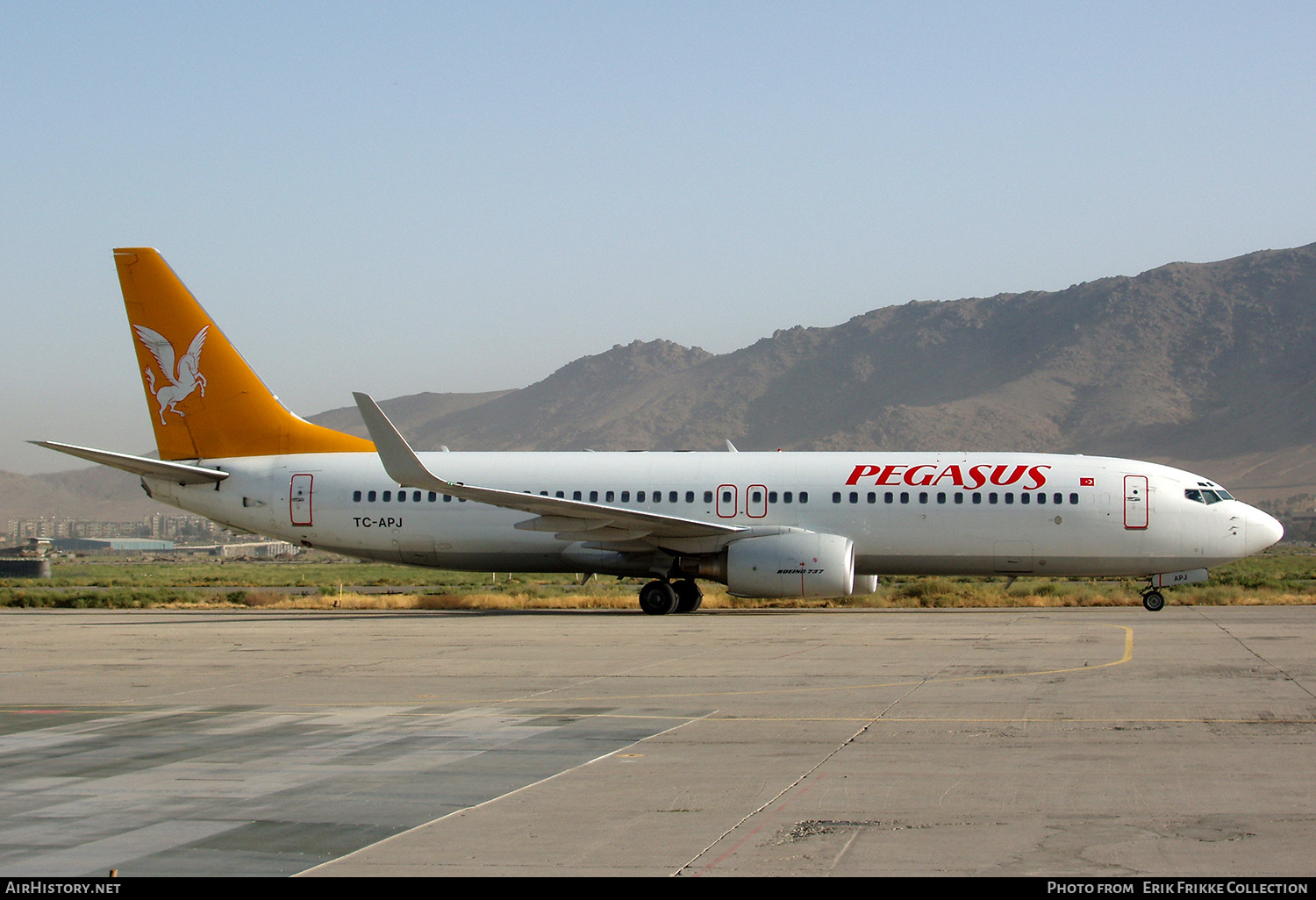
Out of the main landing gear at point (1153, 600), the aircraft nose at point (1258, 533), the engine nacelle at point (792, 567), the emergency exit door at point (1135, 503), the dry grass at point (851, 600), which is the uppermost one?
the emergency exit door at point (1135, 503)

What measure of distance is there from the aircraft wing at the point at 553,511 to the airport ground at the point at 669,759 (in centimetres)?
622

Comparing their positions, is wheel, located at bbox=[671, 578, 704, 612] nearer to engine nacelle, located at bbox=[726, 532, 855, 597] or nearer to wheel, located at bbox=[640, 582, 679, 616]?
wheel, located at bbox=[640, 582, 679, 616]

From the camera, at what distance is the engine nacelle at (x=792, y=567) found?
24578mm

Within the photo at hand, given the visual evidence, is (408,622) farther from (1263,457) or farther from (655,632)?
(1263,457)

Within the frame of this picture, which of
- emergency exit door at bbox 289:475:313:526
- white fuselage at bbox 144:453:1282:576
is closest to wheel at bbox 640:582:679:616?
white fuselage at bbox 144:453:1282:576

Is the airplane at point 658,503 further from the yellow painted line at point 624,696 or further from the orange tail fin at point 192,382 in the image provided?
the yellow painted line at point 624,696

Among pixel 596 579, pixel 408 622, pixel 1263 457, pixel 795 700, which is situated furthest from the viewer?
pixel 1263 457

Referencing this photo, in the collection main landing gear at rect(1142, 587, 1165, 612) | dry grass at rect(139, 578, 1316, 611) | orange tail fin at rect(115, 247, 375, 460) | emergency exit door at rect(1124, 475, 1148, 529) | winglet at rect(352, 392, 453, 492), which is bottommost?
dry grass at rect(139, 578, 1316, 611)

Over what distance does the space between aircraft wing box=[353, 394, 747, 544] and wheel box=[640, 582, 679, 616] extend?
1082mm

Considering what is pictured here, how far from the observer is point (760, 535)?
25703mm

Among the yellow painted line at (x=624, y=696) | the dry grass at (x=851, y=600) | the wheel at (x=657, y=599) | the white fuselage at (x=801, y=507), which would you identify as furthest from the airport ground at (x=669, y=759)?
the dry grass at (x=851, y=600)

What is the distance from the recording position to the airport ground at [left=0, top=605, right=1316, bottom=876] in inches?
250
